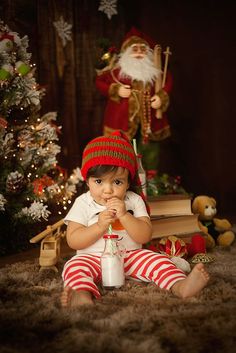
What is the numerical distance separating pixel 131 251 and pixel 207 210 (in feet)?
2.61

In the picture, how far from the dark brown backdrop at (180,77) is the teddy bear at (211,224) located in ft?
2.75

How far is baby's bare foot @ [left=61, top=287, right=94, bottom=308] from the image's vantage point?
3.41 feet

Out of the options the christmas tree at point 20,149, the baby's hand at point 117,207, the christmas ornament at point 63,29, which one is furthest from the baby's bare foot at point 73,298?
the christmas ornament at point 63,29

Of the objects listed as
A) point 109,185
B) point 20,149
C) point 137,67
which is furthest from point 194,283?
point 137,67

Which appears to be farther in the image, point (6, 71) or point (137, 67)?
point (137, 67)

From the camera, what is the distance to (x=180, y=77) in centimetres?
292

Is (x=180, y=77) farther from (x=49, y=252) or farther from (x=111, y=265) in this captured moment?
(x=111, y=265)

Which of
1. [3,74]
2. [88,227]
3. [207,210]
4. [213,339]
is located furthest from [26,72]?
[213,339]

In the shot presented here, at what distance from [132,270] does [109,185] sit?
255mm

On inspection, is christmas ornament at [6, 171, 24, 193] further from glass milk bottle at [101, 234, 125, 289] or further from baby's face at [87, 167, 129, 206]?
glass milk bottle at [101, 234, 125, 289]

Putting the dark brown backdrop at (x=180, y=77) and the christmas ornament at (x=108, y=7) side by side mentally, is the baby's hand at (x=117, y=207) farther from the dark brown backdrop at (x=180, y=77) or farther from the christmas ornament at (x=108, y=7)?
the christmas ornament at (x=108, y=7)

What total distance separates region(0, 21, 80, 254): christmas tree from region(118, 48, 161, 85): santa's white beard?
20.2 inches

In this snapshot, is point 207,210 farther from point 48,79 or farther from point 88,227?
point 48,79

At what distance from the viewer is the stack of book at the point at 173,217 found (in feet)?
6.00
